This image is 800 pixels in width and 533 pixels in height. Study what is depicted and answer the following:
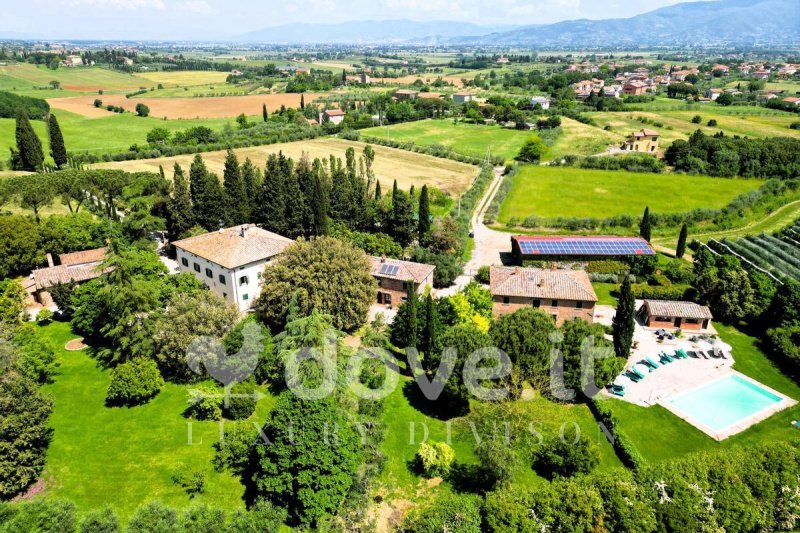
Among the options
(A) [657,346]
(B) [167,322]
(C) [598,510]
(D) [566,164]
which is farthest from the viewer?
(D) [566,164]

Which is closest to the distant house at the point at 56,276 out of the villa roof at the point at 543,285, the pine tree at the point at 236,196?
the pine tree at the point at 236,196

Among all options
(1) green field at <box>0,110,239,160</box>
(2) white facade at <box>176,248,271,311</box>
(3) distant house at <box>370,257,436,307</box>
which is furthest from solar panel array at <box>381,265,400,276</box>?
(1) green field at <box>0,110,239,160</box>

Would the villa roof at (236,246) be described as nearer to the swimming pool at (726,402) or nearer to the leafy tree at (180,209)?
the leafy tree at (180,209)

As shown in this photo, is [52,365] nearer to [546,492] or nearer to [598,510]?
[546,492]

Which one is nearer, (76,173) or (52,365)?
(52,365)

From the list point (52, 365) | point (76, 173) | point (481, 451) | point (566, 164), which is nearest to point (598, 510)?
point (481, 451)

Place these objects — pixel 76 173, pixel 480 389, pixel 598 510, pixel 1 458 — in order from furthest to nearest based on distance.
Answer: pixel 76 173
pixel 480 389
pixel 1 458
pixel 598 510

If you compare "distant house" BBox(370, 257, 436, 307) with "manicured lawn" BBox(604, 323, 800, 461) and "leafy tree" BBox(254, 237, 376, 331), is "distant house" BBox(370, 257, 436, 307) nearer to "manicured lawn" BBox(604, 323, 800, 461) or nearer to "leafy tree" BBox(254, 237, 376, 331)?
"leafy tree" BBox(254, 237, 376, 331)
